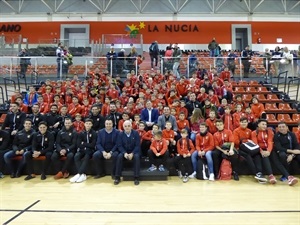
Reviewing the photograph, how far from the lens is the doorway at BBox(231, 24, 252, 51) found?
63.6ft

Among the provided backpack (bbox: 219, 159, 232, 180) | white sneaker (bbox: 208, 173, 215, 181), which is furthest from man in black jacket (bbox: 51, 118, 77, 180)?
backpack (bbox: 219, 159, 232, 180)

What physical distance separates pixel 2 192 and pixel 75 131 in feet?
6.36

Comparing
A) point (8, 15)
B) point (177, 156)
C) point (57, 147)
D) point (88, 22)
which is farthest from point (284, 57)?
point (8, 15)

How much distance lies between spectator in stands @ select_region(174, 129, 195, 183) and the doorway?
15095 mm

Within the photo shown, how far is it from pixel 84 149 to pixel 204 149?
2586 mm

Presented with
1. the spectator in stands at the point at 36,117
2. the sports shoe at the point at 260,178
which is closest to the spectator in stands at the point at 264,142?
the sports shoe at the point at 260,178

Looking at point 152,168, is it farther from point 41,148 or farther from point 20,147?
point 20,147

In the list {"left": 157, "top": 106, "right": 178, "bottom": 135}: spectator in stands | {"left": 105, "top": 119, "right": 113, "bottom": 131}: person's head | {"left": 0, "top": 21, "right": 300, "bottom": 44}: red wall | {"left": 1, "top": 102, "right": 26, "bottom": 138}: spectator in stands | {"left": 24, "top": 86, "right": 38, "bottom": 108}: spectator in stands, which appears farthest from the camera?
{"left": 0, "top": 21, "right": 300, "bottom": 44}: red wall

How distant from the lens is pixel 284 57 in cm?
1119

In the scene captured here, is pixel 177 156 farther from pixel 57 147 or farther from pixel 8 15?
pixel 8 15

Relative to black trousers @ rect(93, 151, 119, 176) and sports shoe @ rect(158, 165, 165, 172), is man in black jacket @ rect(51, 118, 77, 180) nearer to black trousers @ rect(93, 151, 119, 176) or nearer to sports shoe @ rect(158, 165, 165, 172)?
black trousers @ rect(93, 151, 119, 176)

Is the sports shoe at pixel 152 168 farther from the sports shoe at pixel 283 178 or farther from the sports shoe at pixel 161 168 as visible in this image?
the sports shoe at pixel 283 178

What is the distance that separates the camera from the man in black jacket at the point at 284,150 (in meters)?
5.65

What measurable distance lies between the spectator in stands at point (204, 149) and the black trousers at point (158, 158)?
1.88 feet
